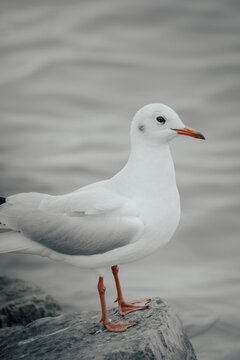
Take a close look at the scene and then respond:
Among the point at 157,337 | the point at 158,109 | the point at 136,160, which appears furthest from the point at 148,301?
the point at 158,109

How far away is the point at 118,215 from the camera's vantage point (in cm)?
562

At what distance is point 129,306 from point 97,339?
2.39 feet

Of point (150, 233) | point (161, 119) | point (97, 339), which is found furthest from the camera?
point (97, 339)

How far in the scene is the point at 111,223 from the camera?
18.5 ft

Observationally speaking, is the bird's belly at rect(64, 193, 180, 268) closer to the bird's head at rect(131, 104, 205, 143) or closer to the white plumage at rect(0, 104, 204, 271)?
the white plumage at rect(0, 104, 204, 271)

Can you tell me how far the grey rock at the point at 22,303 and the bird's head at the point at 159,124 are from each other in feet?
11.5

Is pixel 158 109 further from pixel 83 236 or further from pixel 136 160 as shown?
pixel 83 236

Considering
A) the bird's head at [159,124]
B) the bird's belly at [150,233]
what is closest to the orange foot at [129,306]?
the bird's belly at [150,233]

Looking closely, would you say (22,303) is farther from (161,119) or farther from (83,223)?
(161,119)

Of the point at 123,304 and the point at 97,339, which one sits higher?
the point at 123,304

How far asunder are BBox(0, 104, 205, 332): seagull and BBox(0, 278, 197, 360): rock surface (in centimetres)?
21

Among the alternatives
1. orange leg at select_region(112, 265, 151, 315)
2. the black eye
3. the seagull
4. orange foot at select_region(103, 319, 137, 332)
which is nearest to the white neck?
the seagull

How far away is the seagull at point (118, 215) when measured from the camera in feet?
18.2

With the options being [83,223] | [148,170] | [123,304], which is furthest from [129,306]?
[148,170]
